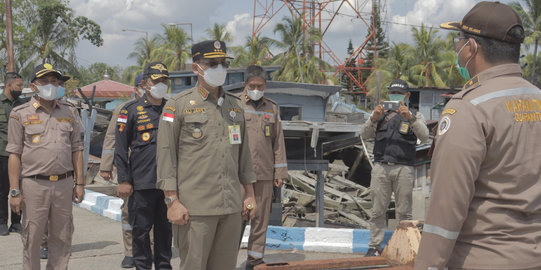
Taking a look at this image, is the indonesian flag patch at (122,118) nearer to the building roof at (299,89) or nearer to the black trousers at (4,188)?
the black trousers at (4,188)

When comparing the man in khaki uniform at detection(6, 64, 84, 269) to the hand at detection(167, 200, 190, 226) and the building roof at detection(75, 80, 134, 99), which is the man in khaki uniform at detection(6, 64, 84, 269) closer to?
the hand at detection(167, 200, 190, 226)

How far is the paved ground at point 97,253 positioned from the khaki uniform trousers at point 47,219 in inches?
48.4

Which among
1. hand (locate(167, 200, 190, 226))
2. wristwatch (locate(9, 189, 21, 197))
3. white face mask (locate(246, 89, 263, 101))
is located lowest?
wristwatch (locate(9, 189, 21, 197))

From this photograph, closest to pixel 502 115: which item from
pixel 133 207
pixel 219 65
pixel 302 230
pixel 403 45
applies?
pixel 219 65

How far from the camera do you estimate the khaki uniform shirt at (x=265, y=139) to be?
5.52 metres

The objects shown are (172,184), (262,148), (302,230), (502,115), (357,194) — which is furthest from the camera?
(357,194)

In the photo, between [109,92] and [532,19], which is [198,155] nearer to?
[109,92]

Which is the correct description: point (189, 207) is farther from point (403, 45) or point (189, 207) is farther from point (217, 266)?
point (403, 45)

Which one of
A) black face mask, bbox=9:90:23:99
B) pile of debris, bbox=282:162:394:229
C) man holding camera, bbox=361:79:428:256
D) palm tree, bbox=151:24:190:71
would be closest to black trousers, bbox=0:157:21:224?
black face mask, bbox=9:90:23:99

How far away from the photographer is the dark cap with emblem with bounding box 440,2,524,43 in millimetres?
2152

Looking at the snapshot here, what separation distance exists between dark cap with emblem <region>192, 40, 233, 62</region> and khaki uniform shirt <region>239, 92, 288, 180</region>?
1.79m

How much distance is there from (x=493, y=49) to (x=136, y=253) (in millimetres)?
3642

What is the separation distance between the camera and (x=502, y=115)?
81.6 inches

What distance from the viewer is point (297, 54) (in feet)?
129
